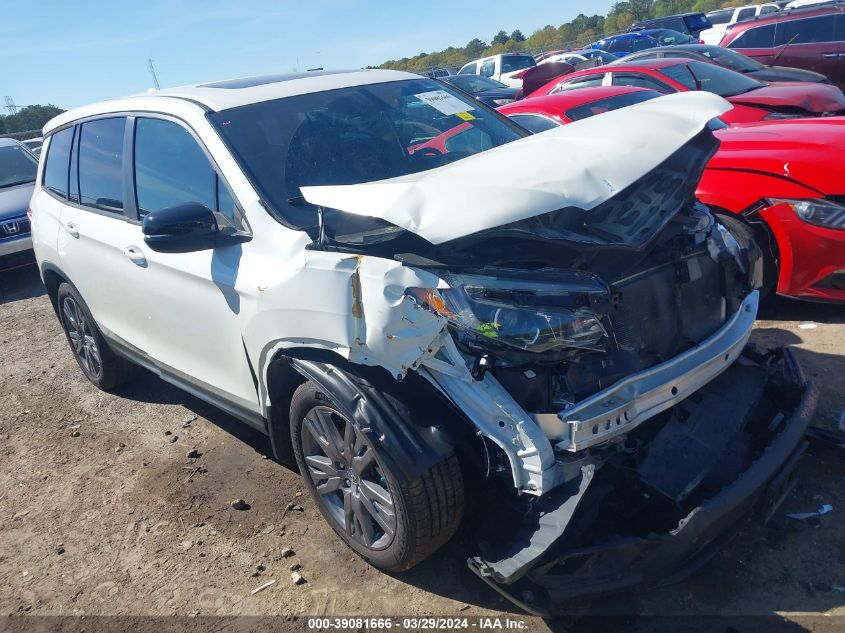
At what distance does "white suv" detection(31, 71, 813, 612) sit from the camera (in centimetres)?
227

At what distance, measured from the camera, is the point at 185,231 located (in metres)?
2.96

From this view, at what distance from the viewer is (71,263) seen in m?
4.51

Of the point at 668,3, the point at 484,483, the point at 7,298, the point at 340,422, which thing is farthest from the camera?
the point at 668,3

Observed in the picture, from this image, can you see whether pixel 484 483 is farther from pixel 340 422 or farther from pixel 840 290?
pixel 840 290

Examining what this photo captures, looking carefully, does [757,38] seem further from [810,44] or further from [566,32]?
[566,32]

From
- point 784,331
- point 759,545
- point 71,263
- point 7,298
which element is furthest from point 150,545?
point 7,298

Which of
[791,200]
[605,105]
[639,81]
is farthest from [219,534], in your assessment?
[639,81]

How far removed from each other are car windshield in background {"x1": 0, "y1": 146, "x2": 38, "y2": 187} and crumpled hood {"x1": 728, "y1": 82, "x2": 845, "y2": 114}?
29.8 ft

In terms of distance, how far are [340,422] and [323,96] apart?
1.74m

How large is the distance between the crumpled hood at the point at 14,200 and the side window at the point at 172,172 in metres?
6.36

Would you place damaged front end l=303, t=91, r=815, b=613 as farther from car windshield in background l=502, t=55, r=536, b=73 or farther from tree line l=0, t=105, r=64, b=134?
tree line l=0, t=105, r=64, b=134

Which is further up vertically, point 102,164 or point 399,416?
point 102,164

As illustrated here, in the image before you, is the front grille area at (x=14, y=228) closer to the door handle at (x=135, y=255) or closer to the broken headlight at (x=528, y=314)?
the door handle at (x=135, y=255)

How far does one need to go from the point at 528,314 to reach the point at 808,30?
1284 centimetres
